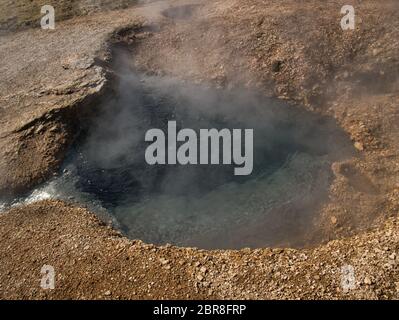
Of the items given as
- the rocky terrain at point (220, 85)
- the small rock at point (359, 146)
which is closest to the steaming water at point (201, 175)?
the small rock at point (359, 146)

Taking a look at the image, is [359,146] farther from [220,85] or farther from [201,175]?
[220,85]

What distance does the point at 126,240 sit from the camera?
10883 millimetres

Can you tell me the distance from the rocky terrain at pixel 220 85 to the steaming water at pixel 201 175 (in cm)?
59

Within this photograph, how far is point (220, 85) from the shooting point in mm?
16672

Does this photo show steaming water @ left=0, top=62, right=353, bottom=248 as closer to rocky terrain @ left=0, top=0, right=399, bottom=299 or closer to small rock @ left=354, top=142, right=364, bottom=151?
small rock @ left=354, top=142, right=364, bottom=151

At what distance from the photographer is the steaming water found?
12.0 metres

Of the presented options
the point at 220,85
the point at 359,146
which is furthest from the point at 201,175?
the point at 359,146

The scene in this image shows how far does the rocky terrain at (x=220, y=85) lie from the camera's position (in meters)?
9.64

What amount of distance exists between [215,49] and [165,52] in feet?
7.35

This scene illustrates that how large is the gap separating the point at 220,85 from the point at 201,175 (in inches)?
185

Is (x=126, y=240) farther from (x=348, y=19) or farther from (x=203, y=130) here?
(x=348, y=19)

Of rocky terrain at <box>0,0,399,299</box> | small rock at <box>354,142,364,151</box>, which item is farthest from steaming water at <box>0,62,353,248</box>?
rocky terrain at <box>0,0,399,299</box>
